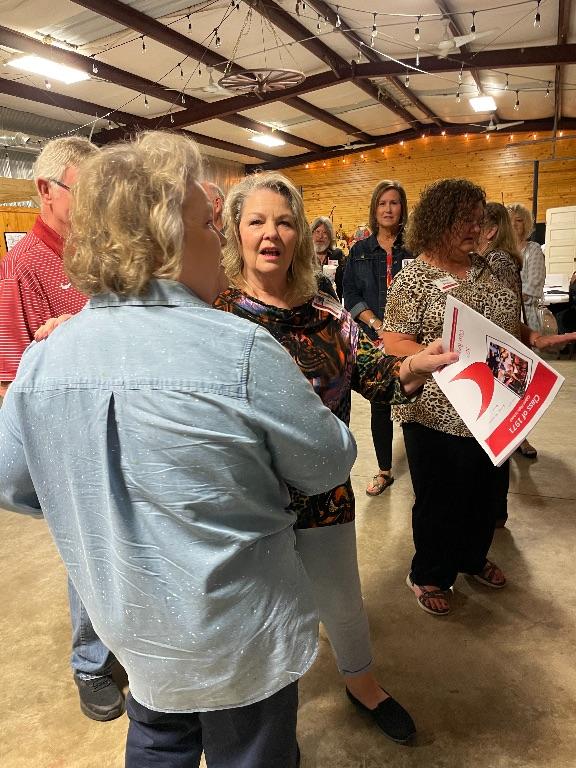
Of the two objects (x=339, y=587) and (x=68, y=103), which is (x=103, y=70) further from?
(x=339, y=587)

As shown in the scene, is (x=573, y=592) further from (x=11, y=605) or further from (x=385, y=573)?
(x=11, y=605)

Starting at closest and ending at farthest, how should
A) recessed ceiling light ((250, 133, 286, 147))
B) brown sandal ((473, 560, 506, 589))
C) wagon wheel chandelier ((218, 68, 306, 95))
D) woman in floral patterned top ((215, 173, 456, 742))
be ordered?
woman in floral patterned top ((215, 173, 456, 742)) → brown sandal ((473, 560, 506, 589)) → wagon wheel chandelier ((218, 68, 306, 95)) → recessed ceiling light ((250, 133, 286, 147))

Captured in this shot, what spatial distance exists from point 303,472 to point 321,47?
8027 millimetres

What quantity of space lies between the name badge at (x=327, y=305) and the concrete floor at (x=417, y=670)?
48.4 inches

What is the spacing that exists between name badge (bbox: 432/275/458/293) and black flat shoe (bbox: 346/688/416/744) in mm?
1312

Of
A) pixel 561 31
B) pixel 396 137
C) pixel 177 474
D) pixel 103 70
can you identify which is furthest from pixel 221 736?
pixel 396 137

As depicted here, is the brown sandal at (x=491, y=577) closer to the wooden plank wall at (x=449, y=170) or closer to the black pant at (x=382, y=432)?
the black pant at (x=382, y=432)

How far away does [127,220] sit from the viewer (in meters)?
0.75

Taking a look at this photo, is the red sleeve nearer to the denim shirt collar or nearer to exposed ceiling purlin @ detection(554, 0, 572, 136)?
the denim shirt collar

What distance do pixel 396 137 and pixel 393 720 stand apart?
524 inches

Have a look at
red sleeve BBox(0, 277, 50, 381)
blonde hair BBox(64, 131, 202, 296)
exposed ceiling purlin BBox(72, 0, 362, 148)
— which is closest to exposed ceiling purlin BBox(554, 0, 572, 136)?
exposed ceiling purlin BBox(72, 0, 362, 148)

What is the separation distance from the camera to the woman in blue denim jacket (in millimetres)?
3223

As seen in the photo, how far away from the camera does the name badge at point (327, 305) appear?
146cm

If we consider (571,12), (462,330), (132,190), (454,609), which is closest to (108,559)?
(132,190)
